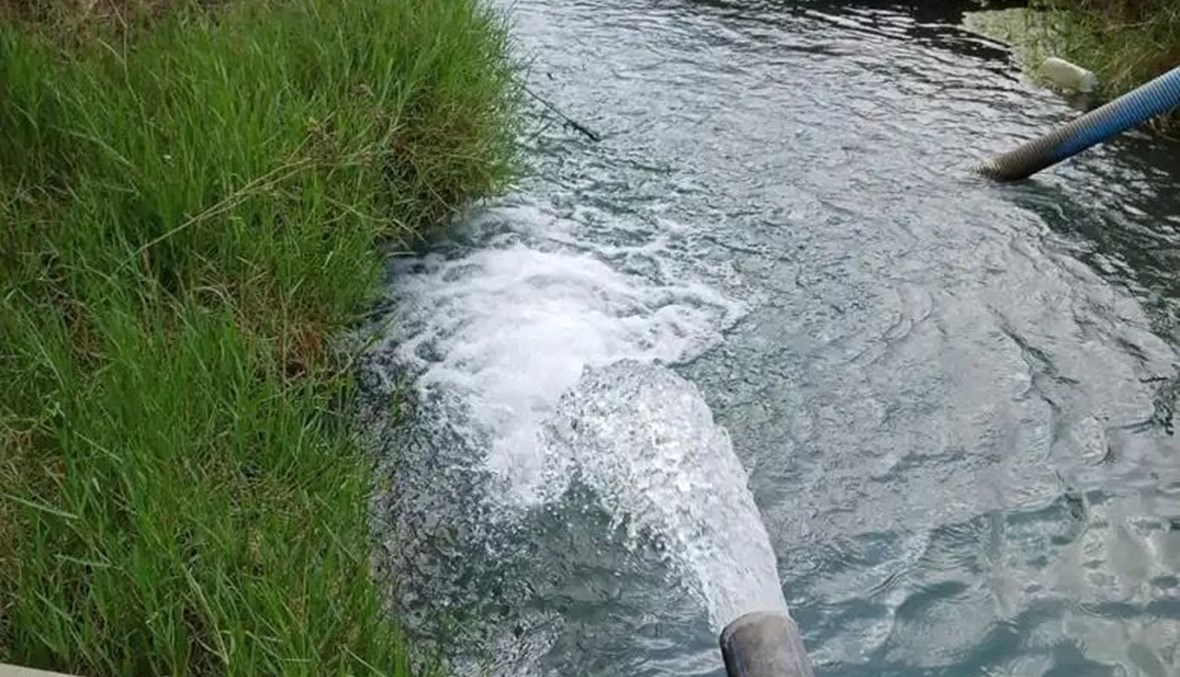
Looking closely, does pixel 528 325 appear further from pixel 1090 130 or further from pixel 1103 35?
pixel 1103 35

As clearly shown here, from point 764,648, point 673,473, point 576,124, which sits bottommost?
point 673,473

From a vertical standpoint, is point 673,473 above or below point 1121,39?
below

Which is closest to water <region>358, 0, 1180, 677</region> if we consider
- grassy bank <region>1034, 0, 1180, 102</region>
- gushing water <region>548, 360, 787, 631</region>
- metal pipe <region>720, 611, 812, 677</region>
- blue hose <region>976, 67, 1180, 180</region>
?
gushing water <region>548, 360, 787, 631</region>

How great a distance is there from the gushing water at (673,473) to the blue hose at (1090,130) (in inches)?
103

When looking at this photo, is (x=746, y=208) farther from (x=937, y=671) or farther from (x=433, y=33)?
(x=937, y=671)

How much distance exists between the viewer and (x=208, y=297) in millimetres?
3455

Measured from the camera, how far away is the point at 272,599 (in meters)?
2.13

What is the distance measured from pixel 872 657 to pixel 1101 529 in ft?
3.11

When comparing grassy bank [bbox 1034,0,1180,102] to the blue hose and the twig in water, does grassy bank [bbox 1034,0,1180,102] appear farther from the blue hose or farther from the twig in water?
the twig in water

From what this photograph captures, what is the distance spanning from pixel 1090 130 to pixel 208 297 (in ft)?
13.4

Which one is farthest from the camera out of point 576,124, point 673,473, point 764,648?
point 576,124

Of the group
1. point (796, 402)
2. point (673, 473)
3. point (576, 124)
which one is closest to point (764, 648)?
point (673, 473)

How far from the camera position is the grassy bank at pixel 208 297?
7.14 feet

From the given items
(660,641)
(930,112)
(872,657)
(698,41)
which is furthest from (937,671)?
(698,41)
